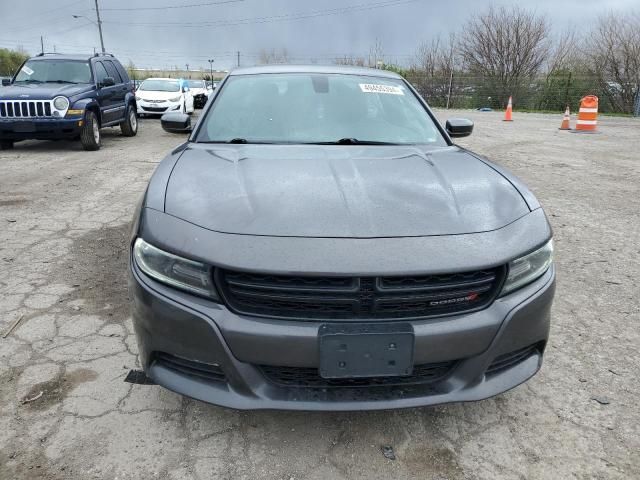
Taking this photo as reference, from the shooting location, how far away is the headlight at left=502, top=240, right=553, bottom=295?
1.94m

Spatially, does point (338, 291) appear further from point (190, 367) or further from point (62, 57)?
point (62, 57)

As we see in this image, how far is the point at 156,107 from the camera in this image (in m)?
16.0

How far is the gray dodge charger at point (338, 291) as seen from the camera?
5.80 feet

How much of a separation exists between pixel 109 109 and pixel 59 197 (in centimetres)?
530

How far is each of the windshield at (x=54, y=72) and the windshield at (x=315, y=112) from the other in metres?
8.12

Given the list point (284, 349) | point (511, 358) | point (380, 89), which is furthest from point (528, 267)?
point (380, 89)

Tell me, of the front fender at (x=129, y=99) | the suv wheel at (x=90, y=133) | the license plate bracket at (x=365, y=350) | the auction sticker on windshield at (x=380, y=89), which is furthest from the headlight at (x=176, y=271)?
the front fender at (x=129, y=99)

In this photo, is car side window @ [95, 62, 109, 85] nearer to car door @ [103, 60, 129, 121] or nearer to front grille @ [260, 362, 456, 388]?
car door @ [103, 60, 129, 121]

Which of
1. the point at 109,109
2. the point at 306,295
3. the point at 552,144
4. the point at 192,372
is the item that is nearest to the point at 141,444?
the point at 192,372

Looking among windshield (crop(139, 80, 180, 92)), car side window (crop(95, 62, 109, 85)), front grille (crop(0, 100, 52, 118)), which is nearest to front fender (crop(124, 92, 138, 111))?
car side window (crop(95, 62, 109, 85))

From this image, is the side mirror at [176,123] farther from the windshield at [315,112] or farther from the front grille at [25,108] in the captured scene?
the front grille at [25,108]

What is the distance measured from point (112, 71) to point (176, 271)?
36.9 ft

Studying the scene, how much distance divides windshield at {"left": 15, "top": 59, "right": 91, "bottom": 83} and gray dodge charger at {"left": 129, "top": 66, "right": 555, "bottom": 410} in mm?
9431

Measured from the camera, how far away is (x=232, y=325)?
178 cm
